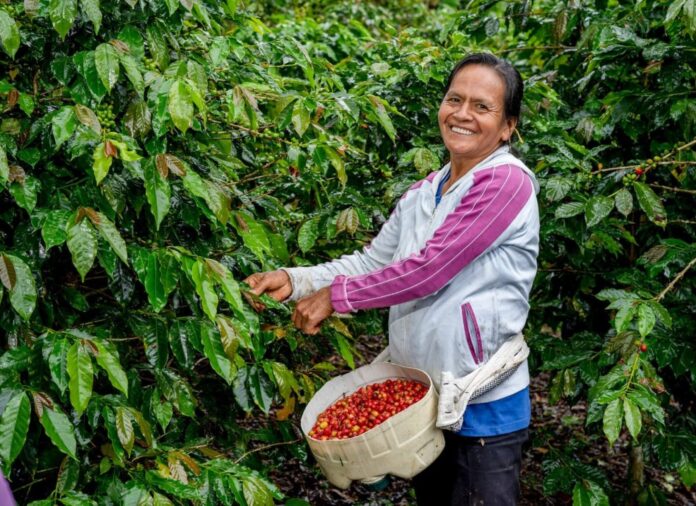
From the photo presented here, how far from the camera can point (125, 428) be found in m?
1.81

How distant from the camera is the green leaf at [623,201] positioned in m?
2.47

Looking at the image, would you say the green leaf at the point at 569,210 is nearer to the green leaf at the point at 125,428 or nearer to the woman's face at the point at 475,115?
the woman's face at the point at 475,115

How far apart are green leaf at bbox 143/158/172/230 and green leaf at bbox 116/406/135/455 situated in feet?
1.51

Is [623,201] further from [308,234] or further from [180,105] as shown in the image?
[180,105]

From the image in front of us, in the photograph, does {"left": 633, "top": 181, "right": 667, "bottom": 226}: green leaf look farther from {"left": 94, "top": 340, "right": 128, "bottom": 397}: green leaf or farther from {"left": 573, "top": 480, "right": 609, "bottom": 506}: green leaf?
{"left": 94, "top": 340, "right": 128, "bottom": 397}: green leaf

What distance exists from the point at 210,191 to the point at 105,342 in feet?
1.47

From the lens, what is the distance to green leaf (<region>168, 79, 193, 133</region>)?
177 cm

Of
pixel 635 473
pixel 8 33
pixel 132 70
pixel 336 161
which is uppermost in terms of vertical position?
pixel 8 33

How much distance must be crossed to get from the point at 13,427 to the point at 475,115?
4.51 feet

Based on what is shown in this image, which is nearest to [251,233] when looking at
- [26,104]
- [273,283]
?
[273,283]

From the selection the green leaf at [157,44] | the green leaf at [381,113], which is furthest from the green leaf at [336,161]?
the green leaf at [157,44]

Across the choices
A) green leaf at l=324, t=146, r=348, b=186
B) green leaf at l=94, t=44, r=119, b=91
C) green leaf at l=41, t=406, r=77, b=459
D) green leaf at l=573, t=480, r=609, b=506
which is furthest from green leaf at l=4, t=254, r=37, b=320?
green leaf at l=573, t=480, r=609, b=506

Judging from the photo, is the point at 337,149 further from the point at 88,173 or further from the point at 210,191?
the point at 88,173

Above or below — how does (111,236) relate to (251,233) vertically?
above
